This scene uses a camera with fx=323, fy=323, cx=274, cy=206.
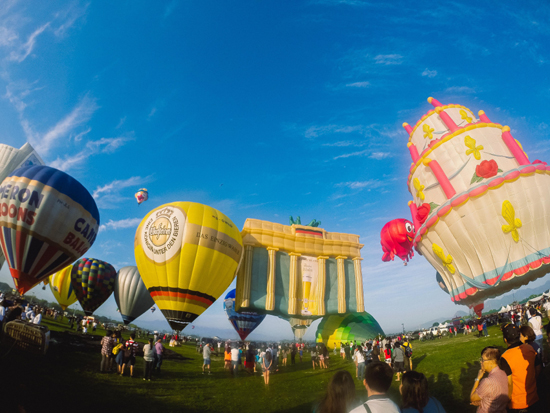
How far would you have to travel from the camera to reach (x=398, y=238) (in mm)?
18375

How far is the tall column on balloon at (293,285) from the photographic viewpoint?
615 inches

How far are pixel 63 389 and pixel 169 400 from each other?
2.51m

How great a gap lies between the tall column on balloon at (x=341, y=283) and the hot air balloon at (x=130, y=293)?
18.2m

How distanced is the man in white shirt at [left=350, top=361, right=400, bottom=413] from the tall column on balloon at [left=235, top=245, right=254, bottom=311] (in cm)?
1275

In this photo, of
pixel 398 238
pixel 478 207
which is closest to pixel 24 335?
pixel 478 207

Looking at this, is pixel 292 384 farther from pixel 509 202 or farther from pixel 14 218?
pixel 14 218

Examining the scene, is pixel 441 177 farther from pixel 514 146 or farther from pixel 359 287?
pixel 359 287

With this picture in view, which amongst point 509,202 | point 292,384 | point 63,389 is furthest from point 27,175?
point 509,202

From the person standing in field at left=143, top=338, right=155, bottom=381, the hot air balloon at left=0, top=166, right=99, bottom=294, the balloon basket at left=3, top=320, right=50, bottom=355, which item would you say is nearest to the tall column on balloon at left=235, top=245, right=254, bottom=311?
the person standing in field at left=143, top=338, right=155, bottom=381

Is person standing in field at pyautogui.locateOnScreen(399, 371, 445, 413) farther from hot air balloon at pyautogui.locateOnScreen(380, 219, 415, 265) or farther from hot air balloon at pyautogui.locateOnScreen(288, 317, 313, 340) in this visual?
hot air balloon at pyautogui.locateOnScreen(288, 317, 313, 340)

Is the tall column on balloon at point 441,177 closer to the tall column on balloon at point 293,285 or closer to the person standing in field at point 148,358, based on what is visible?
the tall column on balloon at point 293,285

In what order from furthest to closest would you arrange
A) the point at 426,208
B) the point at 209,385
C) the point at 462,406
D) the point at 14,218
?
1. the point at 14,218
2. the point at 426,208
3. the point at 209,385
4. the point at 462,406

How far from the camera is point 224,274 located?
48.2ft

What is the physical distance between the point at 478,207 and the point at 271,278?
9682 mm
